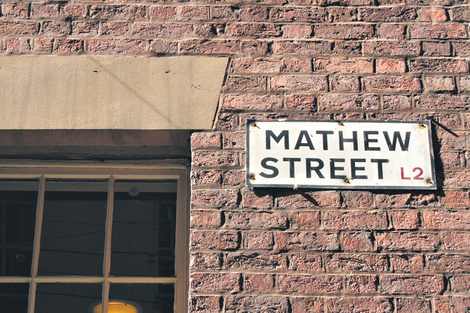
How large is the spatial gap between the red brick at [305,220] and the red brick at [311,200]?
1.3 inches

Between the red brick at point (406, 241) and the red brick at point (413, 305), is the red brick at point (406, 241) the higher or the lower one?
the higher one

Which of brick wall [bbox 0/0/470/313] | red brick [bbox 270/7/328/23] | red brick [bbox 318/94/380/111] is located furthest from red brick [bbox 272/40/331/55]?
red brick [bbox 318/94/380/111]

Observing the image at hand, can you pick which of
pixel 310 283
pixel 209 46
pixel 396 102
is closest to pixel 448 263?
pixel 310 283

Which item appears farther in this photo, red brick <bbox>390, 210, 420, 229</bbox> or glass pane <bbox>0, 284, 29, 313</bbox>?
glass pane <bbox>0, 284, 29, 313</bbox>

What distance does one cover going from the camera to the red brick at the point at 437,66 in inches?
105

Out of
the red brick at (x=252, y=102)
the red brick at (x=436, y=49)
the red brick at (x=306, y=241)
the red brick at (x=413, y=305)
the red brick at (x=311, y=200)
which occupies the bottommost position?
the red brick at (x=413, y=305)

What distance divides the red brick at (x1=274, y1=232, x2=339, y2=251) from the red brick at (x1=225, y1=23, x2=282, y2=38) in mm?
1023

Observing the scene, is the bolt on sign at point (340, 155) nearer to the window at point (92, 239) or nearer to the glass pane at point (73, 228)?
the window at point (92, 239)

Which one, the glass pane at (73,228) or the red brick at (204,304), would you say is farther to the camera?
the glass pane at (73,228)

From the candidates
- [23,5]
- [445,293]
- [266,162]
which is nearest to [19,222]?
[23,5]

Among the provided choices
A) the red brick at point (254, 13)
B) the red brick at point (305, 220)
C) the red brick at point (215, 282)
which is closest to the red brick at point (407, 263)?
the red brick at point (305, 220)

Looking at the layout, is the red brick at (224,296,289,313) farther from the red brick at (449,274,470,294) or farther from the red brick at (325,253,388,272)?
the red brick at (449,274,470,294)

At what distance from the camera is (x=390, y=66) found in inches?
105

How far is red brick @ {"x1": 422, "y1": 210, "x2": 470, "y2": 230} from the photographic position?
95.3 inches
